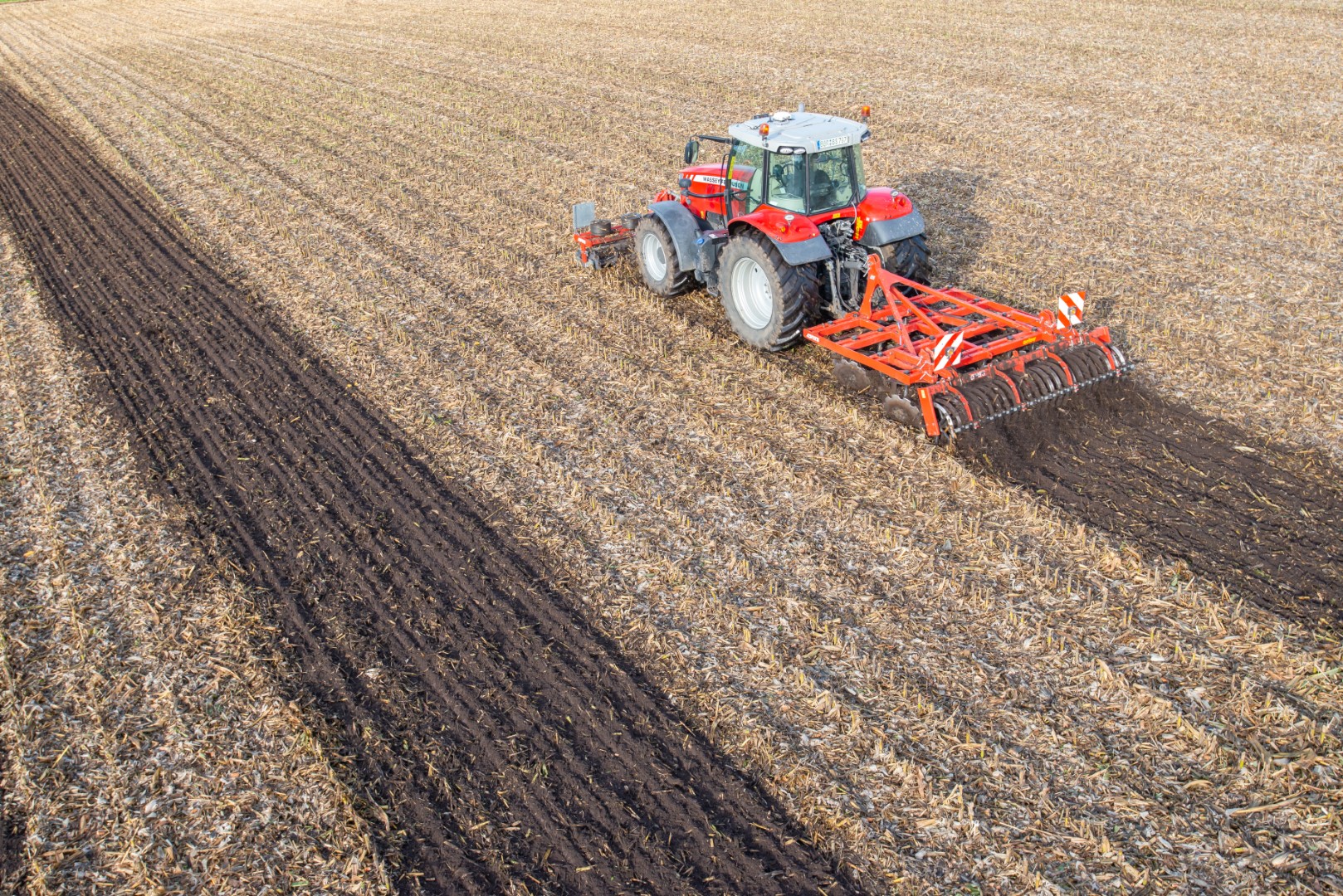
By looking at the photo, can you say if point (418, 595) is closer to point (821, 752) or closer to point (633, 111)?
point (821, 752)

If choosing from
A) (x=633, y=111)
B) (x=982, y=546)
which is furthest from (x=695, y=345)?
(x=633, y=111)

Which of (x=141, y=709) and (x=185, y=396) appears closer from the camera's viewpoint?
(x=141, y=709)

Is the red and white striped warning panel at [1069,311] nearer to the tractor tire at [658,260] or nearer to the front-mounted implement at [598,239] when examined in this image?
the tractor tire at [658,260]

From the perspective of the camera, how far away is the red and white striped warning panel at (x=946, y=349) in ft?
24.6

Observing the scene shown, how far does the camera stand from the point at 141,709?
5.70 meters

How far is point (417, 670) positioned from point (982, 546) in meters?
3.86

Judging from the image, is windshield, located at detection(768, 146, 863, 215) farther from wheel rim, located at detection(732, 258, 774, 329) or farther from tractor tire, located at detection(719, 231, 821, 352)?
wheel rim, located at detection(732, 258, 774, 329)

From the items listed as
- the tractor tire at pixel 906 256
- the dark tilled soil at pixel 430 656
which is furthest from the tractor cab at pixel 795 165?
the dark tilled soil at pixel 430 656

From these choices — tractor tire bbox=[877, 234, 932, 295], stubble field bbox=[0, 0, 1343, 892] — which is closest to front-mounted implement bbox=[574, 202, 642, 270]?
stubble field bbox=[0, 0, 1343, 892]

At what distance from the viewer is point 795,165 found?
28.8 feet

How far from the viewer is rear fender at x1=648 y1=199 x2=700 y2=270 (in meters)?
9.96

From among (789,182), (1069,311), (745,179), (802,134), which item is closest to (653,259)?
(745,179)

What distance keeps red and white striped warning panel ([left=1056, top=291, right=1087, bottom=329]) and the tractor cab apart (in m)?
2.17

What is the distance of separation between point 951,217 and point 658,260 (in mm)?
4478
